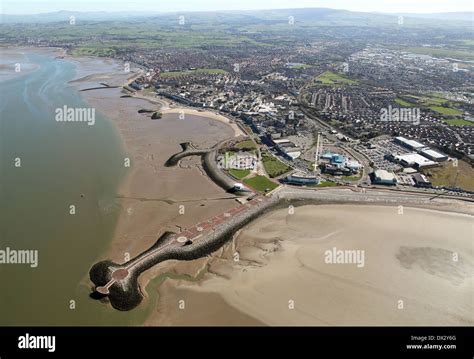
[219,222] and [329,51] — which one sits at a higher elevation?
[329,51]

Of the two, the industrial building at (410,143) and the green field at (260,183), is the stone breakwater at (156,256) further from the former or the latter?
the industrial building at (410,143)

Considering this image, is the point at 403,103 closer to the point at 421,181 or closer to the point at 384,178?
the point at 421,181

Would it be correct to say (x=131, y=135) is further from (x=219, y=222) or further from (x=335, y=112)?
(x=335, y=112)

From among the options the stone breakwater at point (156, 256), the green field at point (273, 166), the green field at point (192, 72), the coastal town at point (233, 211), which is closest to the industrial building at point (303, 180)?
the coastal town at point (233, 211)

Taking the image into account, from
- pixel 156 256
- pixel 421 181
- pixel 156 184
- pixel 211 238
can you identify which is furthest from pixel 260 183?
pixel 421 181

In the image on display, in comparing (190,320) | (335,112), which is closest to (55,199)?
(190,320)
